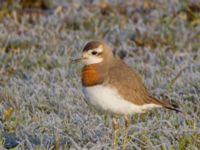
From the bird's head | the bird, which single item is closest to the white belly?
the bird

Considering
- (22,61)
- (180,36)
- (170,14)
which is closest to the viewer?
(22,61)

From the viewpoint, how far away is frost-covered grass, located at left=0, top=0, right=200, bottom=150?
568cm

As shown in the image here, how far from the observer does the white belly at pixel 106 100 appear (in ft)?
17.7

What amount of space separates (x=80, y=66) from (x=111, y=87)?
9.47ft

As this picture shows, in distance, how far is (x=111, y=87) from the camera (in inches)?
217

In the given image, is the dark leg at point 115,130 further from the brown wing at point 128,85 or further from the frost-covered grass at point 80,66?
the brown wing at point 128,85

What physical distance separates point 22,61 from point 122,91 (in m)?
3.09

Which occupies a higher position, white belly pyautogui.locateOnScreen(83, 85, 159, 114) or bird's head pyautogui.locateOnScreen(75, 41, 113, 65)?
bird's head pyautogui.locateOnScreen(75, 41, 113, 65)

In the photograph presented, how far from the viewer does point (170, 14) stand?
33.1ft

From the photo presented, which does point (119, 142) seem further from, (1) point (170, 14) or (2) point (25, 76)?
(1) point (170, 14)

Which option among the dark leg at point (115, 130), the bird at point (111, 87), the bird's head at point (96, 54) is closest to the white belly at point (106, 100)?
the bird at point (111, 87)

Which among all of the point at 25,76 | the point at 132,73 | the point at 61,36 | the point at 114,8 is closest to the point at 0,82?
the point at 25,76

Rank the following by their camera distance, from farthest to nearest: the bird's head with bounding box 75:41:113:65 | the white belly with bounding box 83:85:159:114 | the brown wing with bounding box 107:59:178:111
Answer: the bird's head with bounding box 75:41:113:65 < the brown wing with bounding box 107:59:178:111 < the white belly with bounding box 83:85:159:114

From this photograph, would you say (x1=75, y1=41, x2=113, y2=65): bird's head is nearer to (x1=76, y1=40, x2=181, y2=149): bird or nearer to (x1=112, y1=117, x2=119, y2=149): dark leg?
(x1=76, y1=40, x2=181, y2=149): bird
